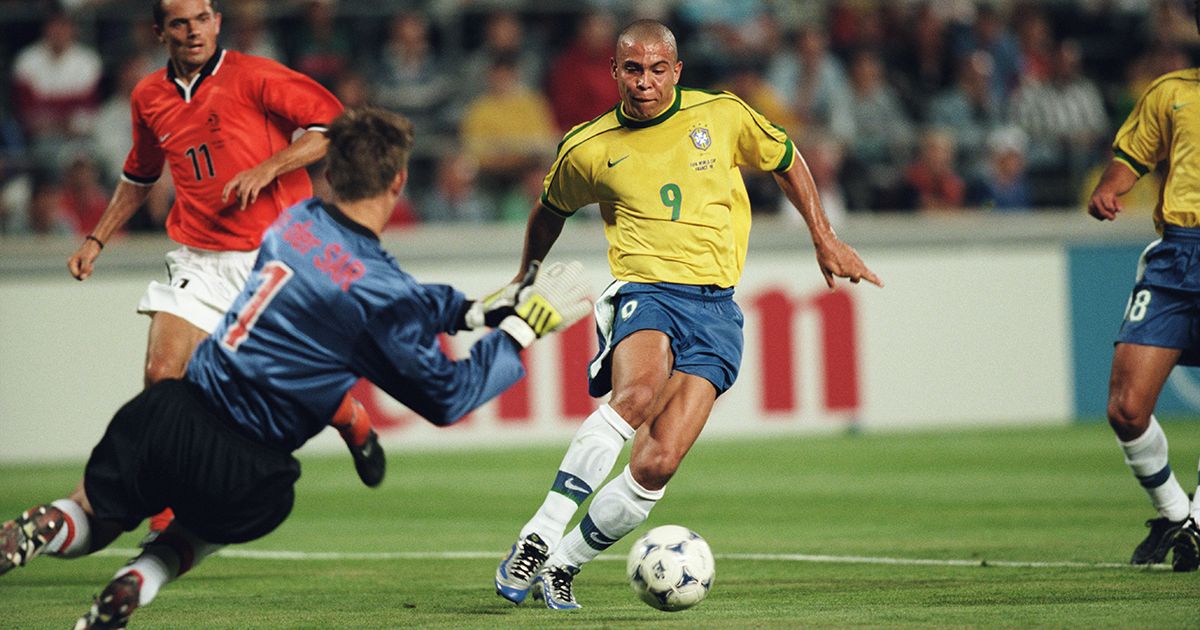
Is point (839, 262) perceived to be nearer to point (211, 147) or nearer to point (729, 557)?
point (729, 557)

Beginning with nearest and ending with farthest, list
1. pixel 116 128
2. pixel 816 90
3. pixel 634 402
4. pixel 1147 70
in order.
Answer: pixel 634 402, pixel 116 128, pixel 816 90, pixel 1147 70

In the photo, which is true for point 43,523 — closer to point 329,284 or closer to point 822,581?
point 329,284

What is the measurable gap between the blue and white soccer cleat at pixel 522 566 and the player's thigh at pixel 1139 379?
2.95 metres

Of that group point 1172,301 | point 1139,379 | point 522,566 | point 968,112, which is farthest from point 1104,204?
point 968,112

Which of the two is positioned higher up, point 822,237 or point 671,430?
point 822,237

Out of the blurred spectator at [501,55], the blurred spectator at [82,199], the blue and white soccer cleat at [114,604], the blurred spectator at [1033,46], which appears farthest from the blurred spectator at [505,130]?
the blue and white soccer cleat at [114,604]

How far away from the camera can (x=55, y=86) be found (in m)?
16.0

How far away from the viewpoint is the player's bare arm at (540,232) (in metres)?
7.62

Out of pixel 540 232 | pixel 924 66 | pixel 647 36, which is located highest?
pixel 647 36

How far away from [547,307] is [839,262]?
1.84 meters

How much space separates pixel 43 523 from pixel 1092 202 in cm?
499

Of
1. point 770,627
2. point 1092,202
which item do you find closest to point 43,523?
point 770,627

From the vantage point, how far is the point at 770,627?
6004mm

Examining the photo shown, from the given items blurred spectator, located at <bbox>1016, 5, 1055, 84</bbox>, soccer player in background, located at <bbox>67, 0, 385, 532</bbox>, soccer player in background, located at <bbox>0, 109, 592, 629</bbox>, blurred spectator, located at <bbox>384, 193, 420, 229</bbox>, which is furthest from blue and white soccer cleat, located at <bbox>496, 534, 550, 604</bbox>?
blurred spectator, located at <bbox>1016, 5, 1055, 84</bbox>
